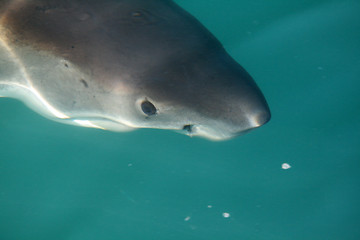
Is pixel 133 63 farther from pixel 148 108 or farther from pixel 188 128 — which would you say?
pixel 188 128

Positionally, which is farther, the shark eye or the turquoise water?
the turquoise water

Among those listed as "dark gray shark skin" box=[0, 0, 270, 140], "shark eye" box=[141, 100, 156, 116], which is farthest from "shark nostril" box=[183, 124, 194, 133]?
"shark eye" box=[141, 100, 156, 116]

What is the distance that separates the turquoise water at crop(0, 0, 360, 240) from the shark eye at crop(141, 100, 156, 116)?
4.31 feet

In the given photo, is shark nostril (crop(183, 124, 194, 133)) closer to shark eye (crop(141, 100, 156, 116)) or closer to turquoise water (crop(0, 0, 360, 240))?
shark eye (crop(141, 100, 156, 116))

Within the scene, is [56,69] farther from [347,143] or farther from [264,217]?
[347,143]

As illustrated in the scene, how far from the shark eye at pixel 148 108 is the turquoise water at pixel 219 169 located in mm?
1314

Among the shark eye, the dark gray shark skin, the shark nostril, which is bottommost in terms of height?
the shark nostril

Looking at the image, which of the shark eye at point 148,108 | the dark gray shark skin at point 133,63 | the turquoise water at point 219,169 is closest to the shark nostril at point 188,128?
the dark gray shark skin at point 133,63

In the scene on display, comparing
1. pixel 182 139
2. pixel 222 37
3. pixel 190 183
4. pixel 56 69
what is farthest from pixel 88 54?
pixel 222 37

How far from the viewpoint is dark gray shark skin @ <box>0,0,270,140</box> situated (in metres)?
1.54

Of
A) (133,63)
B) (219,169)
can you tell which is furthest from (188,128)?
(219,169)

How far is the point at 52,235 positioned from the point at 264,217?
86.0 inches

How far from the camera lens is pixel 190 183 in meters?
3.02

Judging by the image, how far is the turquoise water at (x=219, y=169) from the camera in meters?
2.96
